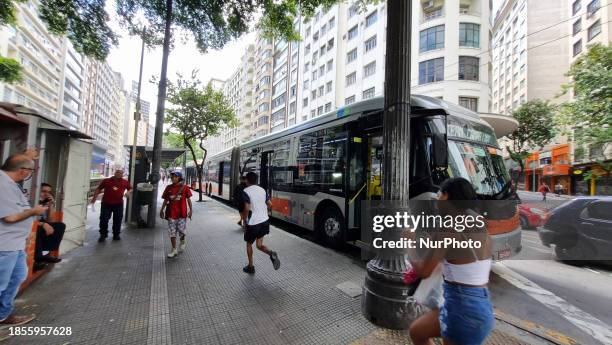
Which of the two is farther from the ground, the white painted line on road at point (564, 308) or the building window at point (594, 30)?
the building window at point (594, 30)

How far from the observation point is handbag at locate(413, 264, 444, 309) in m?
1.98

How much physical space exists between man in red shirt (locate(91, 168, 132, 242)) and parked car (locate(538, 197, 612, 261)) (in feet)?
33.9

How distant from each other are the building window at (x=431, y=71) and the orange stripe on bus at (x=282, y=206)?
20882 millimetres

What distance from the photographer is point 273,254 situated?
14.7ft

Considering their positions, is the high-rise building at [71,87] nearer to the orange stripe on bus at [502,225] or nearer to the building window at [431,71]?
the building window at [431,71]

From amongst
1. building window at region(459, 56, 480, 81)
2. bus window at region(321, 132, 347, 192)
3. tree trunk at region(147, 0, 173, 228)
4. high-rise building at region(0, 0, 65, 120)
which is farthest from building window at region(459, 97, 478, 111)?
high-rise building at region(0, 0, 65, 120)

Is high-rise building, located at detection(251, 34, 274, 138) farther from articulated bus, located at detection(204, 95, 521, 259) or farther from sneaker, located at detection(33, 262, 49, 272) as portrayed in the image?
sneaker, located at detection(33, 262, 49, 272)

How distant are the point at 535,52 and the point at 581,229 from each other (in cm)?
4158

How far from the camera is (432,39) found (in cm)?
2400

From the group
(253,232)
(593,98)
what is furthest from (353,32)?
(253,232)

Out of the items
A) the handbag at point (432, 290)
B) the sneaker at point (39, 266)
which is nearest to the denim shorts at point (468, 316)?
the handbag at point (432, 290)

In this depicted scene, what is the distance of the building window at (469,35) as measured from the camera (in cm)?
2312

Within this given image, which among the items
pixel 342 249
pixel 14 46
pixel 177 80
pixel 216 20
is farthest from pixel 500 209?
pixel 14 46

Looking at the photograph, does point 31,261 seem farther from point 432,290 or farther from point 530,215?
point 530,215
